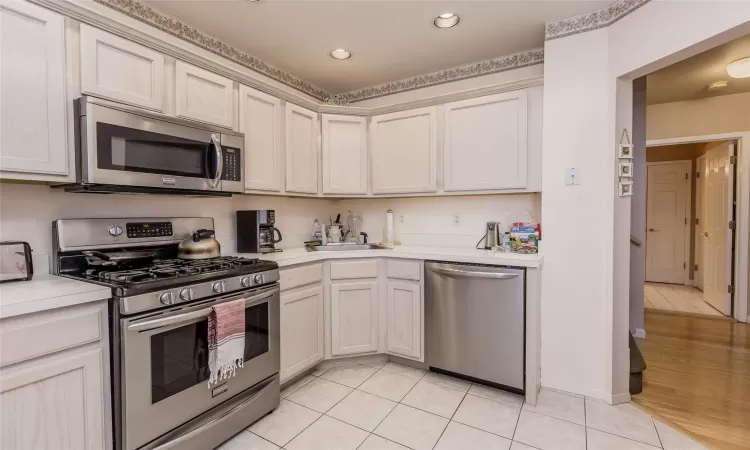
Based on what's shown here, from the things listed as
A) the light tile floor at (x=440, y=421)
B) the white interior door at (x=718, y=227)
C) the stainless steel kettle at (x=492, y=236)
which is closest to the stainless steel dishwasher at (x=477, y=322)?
the light tile floor at (x=440, y=421)

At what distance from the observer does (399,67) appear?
3014 mm

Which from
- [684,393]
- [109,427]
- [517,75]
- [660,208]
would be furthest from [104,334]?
[660,208]

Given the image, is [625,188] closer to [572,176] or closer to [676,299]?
[572,176]

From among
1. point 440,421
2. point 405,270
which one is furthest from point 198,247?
point 440,421

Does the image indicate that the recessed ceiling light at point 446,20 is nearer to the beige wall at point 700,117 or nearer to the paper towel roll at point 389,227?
the paper towel roll at point 389,227

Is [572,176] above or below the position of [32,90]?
below

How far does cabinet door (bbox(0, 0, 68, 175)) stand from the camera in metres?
1.43

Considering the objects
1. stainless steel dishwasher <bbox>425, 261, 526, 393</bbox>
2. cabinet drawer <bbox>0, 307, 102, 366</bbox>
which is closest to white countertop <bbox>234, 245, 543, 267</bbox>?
stainless steel dishwasher <bbox>425, 261, 526, 393</bbox>

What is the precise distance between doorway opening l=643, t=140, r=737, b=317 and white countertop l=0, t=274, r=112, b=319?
5429 mm

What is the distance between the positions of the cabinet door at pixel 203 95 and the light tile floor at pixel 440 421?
1.85 m

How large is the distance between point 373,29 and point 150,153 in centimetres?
161

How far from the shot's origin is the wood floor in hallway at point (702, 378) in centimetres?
195

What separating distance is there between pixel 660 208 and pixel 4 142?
7.47m

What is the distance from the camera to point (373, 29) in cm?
238
